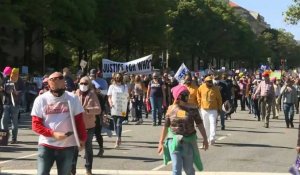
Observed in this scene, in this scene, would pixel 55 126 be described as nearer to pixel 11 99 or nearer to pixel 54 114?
pixel 54 114

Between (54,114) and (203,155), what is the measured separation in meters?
6.81

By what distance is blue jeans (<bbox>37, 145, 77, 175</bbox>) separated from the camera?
290 inches

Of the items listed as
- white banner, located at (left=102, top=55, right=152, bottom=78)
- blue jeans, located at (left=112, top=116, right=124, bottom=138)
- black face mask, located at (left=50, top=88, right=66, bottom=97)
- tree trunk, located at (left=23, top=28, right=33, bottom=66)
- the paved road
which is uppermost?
tree trunk, located at (left=23, top=28, right=33, bottom=66)

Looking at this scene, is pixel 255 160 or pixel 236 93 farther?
pixel 236 93

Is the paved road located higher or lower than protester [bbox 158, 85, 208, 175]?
lower

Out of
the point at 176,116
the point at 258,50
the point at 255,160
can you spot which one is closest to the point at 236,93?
the point at 255,160

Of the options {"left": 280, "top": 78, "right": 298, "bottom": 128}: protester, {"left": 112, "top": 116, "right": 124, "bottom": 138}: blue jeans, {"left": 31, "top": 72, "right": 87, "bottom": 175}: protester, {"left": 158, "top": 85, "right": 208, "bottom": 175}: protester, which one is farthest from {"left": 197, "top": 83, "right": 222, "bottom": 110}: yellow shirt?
{"left": 31, "top": 72, "right": 87, "bottom": 175}: protester

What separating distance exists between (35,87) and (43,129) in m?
24.4

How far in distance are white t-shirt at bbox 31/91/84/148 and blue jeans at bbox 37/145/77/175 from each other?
7 centimetres

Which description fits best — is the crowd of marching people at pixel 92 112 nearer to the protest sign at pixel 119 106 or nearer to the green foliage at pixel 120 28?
the protest sign at pixel 119 106

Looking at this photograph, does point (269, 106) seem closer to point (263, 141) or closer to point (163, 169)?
point (263, 141)

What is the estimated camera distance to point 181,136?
8.51m

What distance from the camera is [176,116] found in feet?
28.3

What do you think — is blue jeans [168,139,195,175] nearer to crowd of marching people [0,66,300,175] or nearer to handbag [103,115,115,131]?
crowd of marching people [0,66,300,175]
